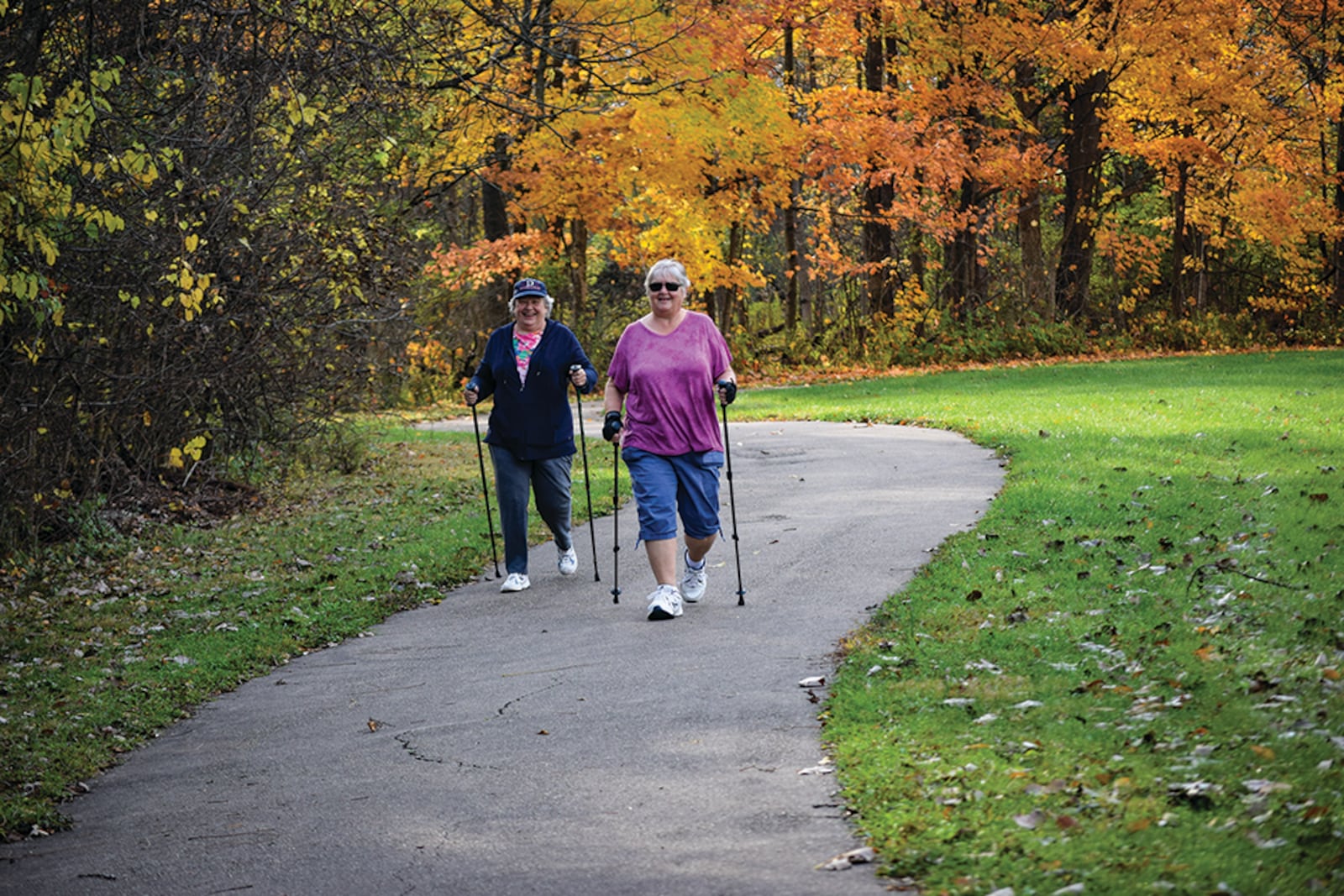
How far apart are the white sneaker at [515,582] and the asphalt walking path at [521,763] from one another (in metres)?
0.10

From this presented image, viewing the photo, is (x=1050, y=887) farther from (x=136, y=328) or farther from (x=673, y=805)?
(x=136, y=328)

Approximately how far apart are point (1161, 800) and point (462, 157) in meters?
22.4

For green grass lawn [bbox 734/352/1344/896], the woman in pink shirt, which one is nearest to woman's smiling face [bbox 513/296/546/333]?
the woman in pink shirt

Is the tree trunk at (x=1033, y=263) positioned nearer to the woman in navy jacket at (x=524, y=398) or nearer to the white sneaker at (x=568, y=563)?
the white sneaker at (x=568, y=563)

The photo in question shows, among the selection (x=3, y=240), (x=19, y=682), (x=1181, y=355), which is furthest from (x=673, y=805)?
(x=1181, y=355)

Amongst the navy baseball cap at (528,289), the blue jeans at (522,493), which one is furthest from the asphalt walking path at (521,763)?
the navy baseball cap at (528,289)

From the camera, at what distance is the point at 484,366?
10.4m

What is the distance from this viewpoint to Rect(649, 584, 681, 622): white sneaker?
29.2 feet

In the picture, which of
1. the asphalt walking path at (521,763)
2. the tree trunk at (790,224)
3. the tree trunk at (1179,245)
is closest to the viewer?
the asphalt walking path at (521,763)

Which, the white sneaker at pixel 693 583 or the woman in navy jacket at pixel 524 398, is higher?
the woman in navy jacket at pixel 524 398

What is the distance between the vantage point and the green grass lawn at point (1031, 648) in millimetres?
4719

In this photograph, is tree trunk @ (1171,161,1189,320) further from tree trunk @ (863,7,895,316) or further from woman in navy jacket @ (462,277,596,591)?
woman in navy jacket @ (462,277,596,591)

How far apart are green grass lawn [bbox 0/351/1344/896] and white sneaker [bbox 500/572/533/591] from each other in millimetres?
697

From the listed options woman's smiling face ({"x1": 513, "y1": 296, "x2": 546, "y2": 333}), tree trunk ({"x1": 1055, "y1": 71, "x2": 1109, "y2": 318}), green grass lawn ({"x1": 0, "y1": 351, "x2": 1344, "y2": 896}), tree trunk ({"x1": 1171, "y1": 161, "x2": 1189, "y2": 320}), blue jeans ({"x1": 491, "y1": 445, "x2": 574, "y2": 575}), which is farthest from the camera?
tree trunk ({"x1": 1171, "y1": 161, "x2": 1189, "y2": 320})
